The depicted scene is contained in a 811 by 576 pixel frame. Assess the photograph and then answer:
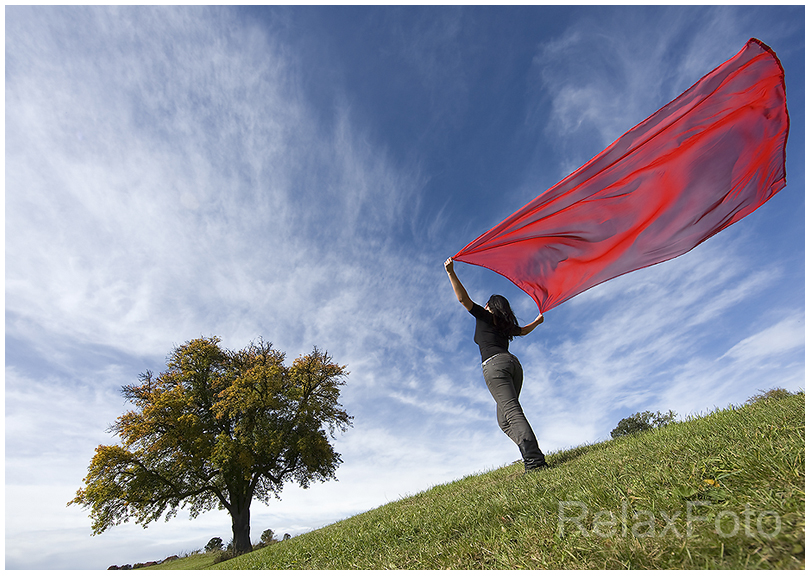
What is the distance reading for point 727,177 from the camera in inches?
220

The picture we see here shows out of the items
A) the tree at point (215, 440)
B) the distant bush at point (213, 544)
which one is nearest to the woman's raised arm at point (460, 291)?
the tree at point (215, 440)

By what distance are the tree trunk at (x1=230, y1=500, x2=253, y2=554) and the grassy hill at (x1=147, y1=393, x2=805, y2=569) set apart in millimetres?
23043

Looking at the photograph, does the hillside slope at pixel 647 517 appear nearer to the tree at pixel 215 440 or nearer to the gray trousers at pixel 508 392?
the gray trousers at pixel 508 392

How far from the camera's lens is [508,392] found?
20.1ft

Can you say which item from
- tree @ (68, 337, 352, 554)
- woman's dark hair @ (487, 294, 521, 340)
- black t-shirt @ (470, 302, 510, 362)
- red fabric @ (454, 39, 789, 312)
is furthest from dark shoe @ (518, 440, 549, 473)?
tree @ (68, 337, 352, 554)

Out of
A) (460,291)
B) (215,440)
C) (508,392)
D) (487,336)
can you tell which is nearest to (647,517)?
(508,392)

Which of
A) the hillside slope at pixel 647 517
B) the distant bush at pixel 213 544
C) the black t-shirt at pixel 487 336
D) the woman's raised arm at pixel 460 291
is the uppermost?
the woman's raised arm at pixel 460 291

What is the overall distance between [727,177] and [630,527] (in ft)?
17.5

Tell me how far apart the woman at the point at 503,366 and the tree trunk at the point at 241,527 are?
23.3m

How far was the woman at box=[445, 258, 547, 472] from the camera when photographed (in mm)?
6027

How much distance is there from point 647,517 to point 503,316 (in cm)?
418

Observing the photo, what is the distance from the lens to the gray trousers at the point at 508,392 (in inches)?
236

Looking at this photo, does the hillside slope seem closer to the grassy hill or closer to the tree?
the grassy hill

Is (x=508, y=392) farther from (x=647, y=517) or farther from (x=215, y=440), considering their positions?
(x=215, y=440)
